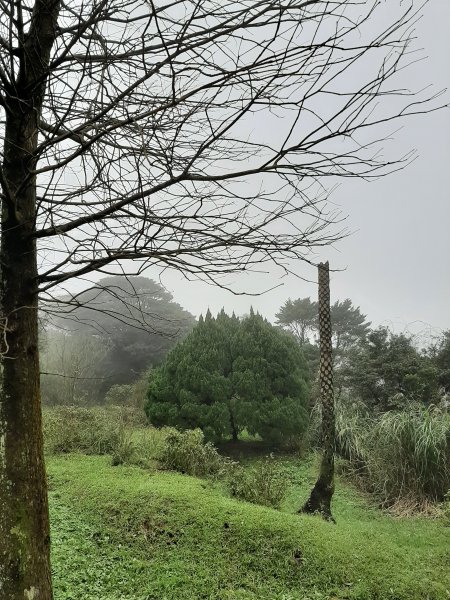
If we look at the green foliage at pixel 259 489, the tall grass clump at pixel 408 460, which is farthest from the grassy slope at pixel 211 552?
the tall grass clump at pixel 408 460

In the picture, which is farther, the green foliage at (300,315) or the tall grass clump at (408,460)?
the green foliage at (300,315)

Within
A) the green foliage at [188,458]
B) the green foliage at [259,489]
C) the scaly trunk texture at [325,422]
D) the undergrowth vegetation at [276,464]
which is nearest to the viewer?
the green foliage at [259,489]

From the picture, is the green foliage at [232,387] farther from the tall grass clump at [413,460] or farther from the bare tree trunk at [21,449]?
the bare tree trunk at [21,449]

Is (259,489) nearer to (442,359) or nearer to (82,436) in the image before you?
(82,436)

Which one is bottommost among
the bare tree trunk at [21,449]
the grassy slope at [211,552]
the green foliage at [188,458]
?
the grassy slope at [211,552]

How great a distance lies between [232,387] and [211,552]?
715 centimetres

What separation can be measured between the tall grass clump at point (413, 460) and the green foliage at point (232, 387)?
283 cm

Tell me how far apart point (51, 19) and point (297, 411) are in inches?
407

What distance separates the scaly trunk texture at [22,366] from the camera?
255cm

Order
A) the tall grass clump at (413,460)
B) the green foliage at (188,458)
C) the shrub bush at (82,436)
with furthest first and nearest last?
the shrub bush at (82,436)
the tall grass clump at (413,460)
the green foliage at (188,458)

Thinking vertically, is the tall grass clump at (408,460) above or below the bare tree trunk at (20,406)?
below

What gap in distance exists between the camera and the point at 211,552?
5031mm

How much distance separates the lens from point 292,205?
2.63m

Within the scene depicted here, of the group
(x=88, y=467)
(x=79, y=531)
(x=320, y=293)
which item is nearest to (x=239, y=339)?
(x=320, y=293)
